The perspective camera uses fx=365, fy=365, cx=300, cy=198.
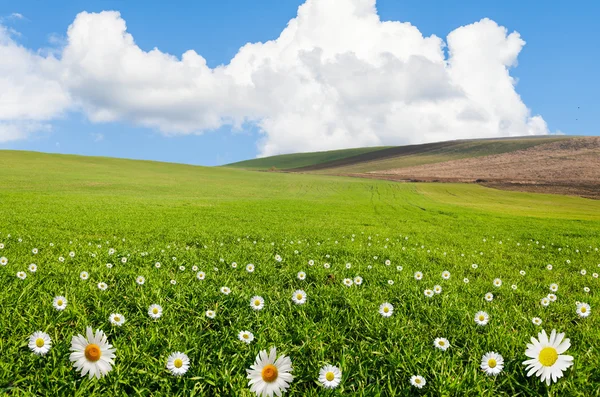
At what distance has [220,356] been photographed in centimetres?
333

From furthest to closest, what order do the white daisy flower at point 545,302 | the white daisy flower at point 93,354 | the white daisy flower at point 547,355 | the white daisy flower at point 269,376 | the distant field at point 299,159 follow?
the distant field at point 299,159
the white daisy flower at point 545,302
the white daisy flower at point 547,355
the white daisy flower at point 93,354
the white daisy flower at point 269,376

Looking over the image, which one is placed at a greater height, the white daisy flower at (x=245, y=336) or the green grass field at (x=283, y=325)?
the white daisy flower at (x=245, y=336)

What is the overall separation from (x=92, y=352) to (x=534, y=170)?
9957 cm

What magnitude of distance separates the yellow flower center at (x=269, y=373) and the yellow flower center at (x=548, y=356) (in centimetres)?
211

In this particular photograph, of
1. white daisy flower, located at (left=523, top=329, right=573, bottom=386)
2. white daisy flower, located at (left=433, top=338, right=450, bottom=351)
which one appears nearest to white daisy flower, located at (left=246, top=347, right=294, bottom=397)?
white daisy flower, located at (left=433, top=338, right=450, bottom=351)

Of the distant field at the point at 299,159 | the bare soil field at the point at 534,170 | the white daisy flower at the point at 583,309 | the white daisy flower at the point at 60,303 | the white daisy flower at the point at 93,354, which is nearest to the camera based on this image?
the white daisy flower at the point at 93,354

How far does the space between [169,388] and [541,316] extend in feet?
15.4

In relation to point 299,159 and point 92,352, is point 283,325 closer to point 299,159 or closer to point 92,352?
point 92,352

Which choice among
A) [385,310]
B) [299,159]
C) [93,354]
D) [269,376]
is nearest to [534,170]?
[385,310]

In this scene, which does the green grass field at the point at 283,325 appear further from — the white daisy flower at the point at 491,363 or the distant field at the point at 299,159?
the distant field at the point at 299,159

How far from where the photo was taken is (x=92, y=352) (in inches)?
105

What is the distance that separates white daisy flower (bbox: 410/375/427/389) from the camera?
2846 millimetres

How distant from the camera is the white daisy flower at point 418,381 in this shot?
2846 millimetres

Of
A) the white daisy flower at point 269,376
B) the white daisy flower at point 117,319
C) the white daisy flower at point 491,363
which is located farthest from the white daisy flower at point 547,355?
the white daisy flower at point 117,319
